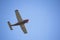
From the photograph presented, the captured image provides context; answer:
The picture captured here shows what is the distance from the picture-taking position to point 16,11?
2191 centimetres

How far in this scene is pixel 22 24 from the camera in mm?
22484

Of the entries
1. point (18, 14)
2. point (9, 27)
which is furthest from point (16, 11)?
point (9, 27)

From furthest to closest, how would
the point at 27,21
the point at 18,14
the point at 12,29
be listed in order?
the point at 12,29 < the point at 18,14 < the point at 27,21

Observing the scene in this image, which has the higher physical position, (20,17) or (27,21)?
(20,17)

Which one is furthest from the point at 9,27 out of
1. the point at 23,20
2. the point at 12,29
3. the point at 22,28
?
the point at 23,20

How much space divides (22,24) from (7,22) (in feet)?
10.1

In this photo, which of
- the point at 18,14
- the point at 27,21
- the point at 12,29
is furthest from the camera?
the point at 12,29

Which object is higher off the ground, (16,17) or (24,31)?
(16,17)

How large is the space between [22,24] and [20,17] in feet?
3.43

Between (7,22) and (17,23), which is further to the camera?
(7,22)

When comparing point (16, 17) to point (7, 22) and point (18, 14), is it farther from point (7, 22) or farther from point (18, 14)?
point (7, 22)

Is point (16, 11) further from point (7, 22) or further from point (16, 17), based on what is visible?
point (7, 22)

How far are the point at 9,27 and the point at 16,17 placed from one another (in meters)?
2.70

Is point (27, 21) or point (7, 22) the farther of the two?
point (7, 22)
